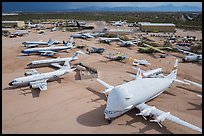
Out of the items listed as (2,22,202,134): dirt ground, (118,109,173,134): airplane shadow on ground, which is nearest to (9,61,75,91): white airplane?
(2,22,202,134): dirt ground

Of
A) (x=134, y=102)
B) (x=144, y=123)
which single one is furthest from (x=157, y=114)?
(x=134, y=102)

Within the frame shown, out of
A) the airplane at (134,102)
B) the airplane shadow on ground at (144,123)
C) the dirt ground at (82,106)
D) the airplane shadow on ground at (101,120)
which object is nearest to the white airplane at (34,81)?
the dirt ground at (82,106)

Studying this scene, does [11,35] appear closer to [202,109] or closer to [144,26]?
[144,26]

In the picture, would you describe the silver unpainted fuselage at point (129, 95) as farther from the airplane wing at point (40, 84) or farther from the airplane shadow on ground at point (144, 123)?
the airplane wing at point (40, 84)

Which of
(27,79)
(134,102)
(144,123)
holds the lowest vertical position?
(144,123)

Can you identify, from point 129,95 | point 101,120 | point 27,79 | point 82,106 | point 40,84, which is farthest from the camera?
point 27,79

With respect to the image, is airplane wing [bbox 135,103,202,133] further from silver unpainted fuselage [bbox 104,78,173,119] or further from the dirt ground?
the dirt ground

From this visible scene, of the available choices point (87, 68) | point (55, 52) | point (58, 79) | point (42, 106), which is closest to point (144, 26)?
point (55, 52)

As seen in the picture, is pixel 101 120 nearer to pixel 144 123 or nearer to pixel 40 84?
pixel 144 123
